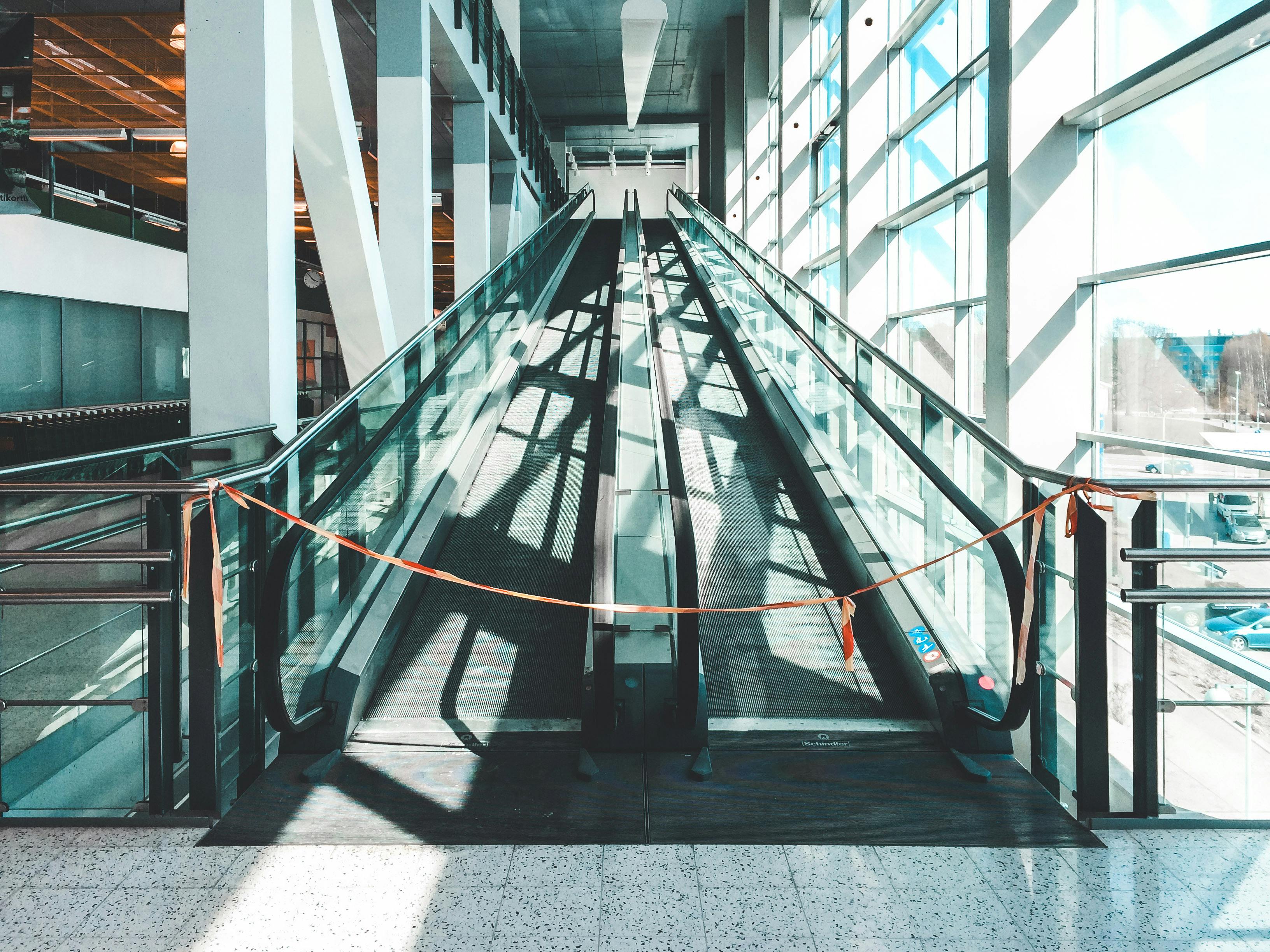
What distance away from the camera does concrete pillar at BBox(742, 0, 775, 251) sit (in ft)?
68.3

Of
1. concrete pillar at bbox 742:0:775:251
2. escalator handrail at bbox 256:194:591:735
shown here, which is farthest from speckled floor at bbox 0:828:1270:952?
concrete pillar at bbox 742:0:775:251

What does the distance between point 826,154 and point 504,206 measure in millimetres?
8190

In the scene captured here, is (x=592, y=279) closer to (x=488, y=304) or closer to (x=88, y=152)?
(x=488, y=304)

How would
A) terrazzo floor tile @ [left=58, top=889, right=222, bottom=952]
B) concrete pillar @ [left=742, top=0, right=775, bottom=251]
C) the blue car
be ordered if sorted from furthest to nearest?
concrete pillar @ [left=742, top=0, right=775, bottom=251] < the blue car < terrazzo floor tile @ [left=58, top=889, right=222, bottom=952]

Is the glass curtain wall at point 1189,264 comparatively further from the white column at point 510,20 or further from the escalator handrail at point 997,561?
the white column at point 510,20

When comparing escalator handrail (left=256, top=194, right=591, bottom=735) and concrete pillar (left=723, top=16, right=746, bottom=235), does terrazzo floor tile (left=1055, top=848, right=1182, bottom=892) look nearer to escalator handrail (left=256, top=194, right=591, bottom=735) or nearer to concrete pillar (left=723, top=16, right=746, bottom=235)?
escalator handrail (left=256, top=194, right=591, bottom=735)

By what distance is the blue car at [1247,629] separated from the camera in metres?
4.72

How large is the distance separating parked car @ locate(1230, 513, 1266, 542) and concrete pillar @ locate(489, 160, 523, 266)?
18.2m

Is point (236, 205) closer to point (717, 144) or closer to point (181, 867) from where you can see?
point (181, 867)

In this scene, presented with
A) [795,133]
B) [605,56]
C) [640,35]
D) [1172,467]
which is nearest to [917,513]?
[1172,467]

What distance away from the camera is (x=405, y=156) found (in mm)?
11258

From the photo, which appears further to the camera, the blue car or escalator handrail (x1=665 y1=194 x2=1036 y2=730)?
the blue car

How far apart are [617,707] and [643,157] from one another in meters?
39.2

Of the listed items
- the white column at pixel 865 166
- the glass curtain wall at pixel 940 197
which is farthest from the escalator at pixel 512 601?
the white column at pixel 865 166
